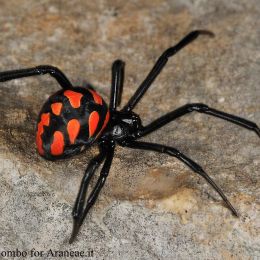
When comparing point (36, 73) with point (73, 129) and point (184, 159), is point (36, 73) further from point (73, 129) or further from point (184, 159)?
point (184, 159)

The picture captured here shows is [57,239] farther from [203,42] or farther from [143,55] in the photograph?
[203,42]

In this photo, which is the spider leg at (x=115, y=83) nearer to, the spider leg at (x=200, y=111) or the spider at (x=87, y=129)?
the spider at (x=87, y=129)

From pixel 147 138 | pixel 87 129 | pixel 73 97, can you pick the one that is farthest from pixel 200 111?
pixel 73 97

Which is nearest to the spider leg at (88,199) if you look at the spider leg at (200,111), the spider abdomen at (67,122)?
the spider abdomen at (67,122)

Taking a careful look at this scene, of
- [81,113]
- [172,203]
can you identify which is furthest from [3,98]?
[172,203]

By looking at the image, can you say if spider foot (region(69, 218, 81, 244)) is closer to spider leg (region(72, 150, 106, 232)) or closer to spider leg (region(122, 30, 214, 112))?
spider leg (region(72, 150, 106, 232))

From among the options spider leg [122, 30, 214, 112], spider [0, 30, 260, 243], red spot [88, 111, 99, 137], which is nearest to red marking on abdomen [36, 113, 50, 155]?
spider [0, 30, 260, 243]
